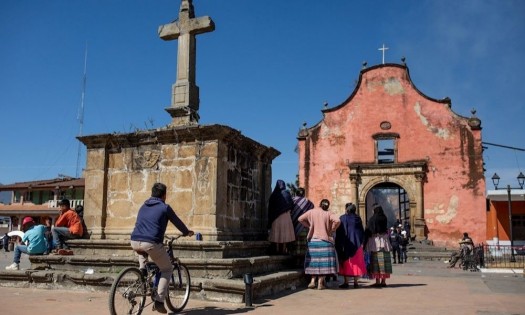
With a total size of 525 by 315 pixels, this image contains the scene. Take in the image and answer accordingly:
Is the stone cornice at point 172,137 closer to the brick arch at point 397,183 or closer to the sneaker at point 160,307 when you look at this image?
the sneaker at point 160,307

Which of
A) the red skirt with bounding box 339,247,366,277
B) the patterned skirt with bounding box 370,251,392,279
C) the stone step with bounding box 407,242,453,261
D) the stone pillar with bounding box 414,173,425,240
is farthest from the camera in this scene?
the stone pillar with bounding box 414,173,425,240

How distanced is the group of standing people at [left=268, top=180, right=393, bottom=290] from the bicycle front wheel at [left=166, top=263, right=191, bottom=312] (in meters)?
2.76

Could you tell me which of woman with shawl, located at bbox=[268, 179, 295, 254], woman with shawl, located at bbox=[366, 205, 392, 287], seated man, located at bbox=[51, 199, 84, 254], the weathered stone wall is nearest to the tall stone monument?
the weathered stone wall

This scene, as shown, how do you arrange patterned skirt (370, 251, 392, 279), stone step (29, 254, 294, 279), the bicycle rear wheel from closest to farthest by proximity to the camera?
1. the bicycle rear wheel
2. stone step (29, 254, 294, 279)
3. patterned skirt (370, 251, 392, 279)

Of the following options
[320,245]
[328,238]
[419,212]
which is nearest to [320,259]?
[320,245]

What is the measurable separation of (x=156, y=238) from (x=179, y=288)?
105 cm

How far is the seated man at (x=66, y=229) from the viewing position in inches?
318

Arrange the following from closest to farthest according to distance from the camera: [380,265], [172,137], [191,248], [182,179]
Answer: [191,248] < [182,179] < [172,137] < [380,265]

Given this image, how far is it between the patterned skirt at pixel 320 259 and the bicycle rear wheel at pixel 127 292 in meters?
Result: 3.70

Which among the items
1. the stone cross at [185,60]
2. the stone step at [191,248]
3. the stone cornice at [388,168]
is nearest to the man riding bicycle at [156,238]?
the stone step at [191,248]

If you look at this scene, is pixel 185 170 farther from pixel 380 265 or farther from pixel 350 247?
pixel 380 265

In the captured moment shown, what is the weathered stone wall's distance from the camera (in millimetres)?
7301

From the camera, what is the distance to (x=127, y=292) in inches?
192

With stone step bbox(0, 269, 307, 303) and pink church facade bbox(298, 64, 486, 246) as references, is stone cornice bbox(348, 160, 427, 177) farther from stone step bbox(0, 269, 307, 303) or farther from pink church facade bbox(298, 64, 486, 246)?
stone step bbox(0, 269, 307, 303)
